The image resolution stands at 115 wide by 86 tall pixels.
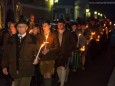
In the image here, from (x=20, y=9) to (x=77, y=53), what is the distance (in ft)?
50.1

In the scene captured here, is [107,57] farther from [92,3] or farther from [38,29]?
[92,3]

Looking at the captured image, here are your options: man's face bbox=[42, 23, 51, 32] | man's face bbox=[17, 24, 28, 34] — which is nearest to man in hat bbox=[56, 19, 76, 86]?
man's face bbox=[42, 23, 51, 32]

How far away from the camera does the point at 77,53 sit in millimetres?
14266

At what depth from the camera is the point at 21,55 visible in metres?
7.71

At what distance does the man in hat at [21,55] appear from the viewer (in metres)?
7.72

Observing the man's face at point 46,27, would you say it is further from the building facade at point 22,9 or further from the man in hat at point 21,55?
the building facade at point 22,9

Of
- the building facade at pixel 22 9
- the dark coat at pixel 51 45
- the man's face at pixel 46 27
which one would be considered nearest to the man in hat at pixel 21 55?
the dark coat at pixel 51 45

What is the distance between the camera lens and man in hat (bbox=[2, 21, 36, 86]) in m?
7.72

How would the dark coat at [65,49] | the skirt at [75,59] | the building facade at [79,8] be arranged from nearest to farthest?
the dark coat at [65,49]
the skirt at [75,59]
the building facade at [79,8]

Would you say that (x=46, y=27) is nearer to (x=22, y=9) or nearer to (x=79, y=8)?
(x=22, y=9)

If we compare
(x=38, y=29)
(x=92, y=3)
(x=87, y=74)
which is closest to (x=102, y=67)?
(x=87, y=74)

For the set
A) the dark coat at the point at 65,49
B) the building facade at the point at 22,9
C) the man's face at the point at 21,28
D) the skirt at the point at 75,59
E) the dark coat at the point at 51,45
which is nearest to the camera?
the man's face at the point at 21,28

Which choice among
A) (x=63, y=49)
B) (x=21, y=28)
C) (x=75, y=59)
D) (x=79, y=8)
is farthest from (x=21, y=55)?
(x=79, y=8)

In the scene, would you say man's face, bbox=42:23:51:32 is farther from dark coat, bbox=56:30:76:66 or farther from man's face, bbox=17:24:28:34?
man's face, bbox=17:24:28:34
